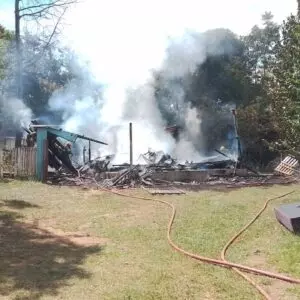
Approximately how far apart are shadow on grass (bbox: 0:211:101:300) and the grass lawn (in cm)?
Result: 1

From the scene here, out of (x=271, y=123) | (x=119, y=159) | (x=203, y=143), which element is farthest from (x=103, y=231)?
(x=203, y=143)

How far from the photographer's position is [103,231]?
8922 millimetres

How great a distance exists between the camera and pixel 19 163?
17016 mm

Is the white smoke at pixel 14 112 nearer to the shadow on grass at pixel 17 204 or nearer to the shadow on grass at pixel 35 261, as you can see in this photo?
the shadow on grass at pixel 17 204

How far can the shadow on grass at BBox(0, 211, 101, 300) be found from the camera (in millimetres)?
5688

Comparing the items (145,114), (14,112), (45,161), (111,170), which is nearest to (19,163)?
(45,161)

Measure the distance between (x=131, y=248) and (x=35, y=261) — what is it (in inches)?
61.4

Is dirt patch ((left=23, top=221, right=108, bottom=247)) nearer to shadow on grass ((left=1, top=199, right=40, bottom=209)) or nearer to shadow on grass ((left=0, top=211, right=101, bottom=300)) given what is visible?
shadow on grass ((left=0, top=211, right=101, bottom=300))

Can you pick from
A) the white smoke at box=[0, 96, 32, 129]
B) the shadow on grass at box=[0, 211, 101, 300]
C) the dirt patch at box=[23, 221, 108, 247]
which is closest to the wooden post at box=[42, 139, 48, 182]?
the shadow on grass at box=[0, 211, 101, 300]

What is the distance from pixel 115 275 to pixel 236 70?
26.0 meters

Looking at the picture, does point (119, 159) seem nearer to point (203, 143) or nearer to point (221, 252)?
point (203, 143)

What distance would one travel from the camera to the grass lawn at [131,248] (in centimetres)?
562

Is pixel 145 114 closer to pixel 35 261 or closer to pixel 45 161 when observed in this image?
pixel 45 161

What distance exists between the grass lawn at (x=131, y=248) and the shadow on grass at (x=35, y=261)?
0.01 metres
